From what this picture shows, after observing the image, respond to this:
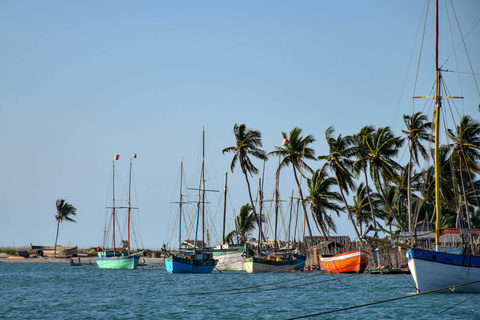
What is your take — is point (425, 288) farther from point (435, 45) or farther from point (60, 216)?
point (60, 216)

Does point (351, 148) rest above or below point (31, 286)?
above

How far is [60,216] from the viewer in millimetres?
128250

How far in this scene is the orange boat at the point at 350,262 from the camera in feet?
180

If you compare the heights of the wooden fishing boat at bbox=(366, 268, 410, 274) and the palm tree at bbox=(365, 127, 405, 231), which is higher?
the palm tree at bbox=(365, 127, 405, 231)

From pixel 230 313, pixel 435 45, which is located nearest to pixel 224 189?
pixel 435 45

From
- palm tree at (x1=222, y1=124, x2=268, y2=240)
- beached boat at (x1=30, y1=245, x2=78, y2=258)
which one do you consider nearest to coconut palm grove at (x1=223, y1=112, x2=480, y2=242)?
palm tree at (x1=222, y1=124, x2=268, y2=240)

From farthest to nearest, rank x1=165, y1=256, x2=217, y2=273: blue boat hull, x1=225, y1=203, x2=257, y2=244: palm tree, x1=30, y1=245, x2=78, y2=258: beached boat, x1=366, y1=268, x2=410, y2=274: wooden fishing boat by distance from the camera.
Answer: x1=30, y1=245, x2=78, y2=258: beached boat
x1=225, y1=203, x2=257, y2=244: palm tree
x1=165, y1=256, x2=217, y2=273: blue boat hull
x1=366, y1=268, x2=410, y2=274: wooden fishing boat

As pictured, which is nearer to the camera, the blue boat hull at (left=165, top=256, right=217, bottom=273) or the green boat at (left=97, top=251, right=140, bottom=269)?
the blue boat hull at (left=165, top=256, right=217, bottom=273)

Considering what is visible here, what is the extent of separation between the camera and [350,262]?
2190 inches

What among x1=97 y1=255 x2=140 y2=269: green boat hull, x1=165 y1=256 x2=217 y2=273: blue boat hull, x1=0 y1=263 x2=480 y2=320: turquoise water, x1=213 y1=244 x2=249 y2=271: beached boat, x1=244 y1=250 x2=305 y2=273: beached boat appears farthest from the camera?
x1=97 y1=255 x2=140 y2=269: green boat hull

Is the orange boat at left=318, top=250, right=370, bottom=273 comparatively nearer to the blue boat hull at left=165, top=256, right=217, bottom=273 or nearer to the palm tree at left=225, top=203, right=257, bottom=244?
the blue boat hull at left=165, top=256, right=217, bottom=273

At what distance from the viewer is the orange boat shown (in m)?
55.0

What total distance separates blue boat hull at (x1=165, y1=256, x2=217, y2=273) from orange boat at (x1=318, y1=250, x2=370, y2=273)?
14.3 metres

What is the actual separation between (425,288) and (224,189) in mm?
47086
